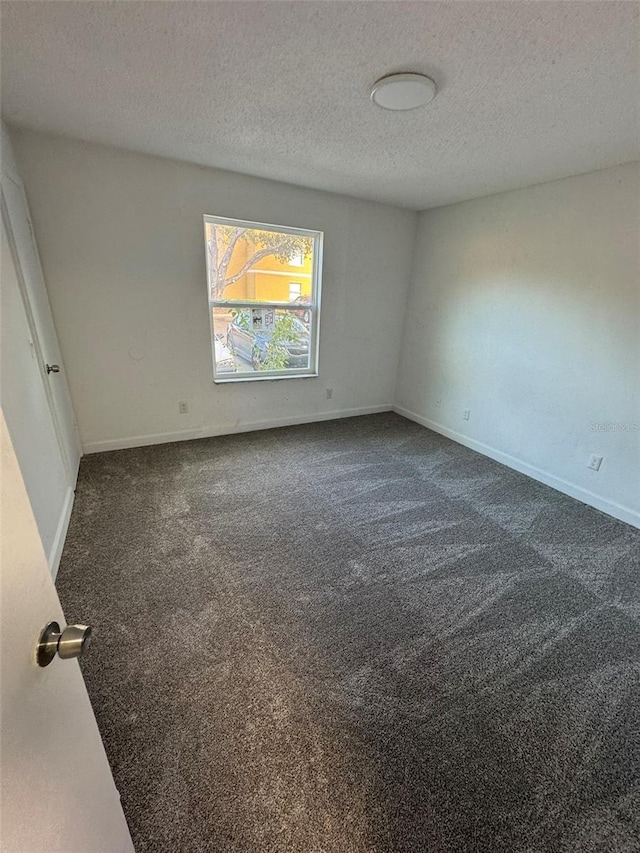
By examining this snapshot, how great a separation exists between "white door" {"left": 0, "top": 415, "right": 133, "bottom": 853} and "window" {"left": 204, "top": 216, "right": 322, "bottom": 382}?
290cm

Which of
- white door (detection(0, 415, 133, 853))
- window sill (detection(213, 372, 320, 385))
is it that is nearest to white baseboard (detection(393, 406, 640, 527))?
window sill (detection(213, 372, 320, 385))

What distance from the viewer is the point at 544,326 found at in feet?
9.34

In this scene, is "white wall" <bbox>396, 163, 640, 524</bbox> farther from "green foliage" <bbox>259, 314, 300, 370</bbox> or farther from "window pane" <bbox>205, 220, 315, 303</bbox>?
→ "green foliage" <bbox>259, 314, 300, 370</bbox>

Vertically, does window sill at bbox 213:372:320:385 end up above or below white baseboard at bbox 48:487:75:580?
above

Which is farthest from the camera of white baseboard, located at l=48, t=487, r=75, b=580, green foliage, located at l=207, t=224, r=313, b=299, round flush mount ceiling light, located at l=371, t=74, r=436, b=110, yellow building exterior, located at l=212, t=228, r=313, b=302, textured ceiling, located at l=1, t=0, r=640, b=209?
yellow building exterior, located at l=212, t=228, r=313, b=302

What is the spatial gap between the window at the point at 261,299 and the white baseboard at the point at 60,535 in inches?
61.2

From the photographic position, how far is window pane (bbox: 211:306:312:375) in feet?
10.9

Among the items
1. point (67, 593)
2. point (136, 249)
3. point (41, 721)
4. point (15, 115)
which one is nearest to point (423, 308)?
point (136, 249)

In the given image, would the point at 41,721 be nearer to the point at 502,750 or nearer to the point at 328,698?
the point at 328,698

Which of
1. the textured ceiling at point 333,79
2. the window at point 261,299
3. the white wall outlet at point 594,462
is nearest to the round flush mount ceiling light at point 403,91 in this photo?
the textured ceiling at point 333,79

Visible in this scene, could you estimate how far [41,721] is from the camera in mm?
542

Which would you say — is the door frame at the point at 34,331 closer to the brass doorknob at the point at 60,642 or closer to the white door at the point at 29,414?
the white door at the point at 29,414

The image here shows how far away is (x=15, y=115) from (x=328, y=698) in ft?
11.2

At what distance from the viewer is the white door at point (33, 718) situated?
1.51ft
